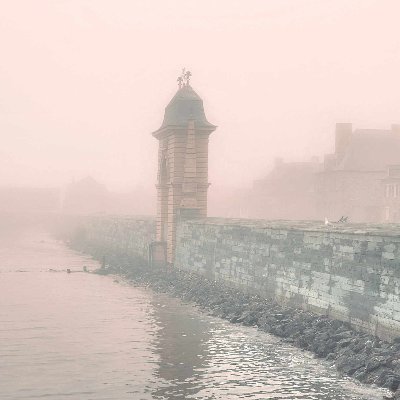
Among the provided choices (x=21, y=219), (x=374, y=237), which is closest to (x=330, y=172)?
(x=374, y=237)

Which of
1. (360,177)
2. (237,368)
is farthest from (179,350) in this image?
(360,177)

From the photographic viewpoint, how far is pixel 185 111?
3216cm

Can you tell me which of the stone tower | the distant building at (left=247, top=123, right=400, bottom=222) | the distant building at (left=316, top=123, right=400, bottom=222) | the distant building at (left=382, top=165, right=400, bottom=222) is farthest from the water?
the distant building at (left=316, top=123, right=400, bottom=222)

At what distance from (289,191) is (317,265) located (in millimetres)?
53587

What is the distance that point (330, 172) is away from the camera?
6059 centimetres

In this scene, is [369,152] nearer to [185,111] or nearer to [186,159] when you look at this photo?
[185,111]

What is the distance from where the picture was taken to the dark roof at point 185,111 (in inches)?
1254

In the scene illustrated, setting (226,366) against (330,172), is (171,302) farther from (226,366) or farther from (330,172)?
(330,172)

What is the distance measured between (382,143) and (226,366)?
160 feet

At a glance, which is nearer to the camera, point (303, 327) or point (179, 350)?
point (179, 350)

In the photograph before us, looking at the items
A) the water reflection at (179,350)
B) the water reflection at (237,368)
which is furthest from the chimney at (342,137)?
the water reflection at (237,368)

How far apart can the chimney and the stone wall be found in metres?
34.7

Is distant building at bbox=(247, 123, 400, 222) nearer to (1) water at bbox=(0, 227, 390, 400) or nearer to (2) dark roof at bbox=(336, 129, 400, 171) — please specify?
(2) dark roof at bbox=(336, 129, 400, 171)

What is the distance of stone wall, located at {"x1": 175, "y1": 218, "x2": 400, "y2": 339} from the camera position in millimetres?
15906
